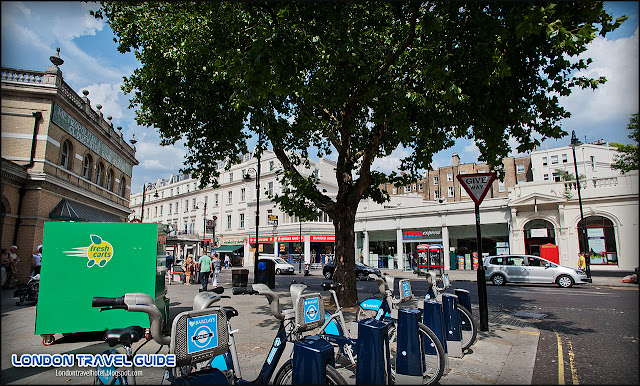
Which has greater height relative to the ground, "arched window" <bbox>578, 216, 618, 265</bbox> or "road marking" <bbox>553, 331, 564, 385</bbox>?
"arched window" <bbox>578, 216, 618, 265</bbox>

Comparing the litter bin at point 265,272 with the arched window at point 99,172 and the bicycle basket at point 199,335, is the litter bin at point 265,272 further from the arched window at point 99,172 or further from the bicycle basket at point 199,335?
the arched window at point 99,172

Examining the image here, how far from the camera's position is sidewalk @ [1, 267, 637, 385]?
4.60m

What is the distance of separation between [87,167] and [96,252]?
67.6 ft

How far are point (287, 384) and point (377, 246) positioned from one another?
108ft

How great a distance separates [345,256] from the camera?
9.99m

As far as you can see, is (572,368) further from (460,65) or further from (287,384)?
(460,65)

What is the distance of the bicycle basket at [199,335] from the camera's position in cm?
283

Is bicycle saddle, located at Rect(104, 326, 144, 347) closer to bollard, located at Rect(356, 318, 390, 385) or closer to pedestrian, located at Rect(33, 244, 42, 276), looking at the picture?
bollard, located at Rect(356, 318, 390, 385)

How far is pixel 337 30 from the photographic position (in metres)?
6.14

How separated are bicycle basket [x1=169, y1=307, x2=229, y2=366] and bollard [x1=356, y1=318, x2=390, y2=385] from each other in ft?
4.68

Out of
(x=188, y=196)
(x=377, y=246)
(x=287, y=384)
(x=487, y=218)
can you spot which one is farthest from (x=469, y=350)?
(x=188, y=196)

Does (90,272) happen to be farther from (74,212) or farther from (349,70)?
(74,212)

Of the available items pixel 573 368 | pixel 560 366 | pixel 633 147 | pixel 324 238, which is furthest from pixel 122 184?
pixel 633 147

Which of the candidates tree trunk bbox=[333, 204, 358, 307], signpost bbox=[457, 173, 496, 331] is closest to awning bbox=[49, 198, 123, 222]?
tree trunk bbox=[333, 204, 358, 307]
